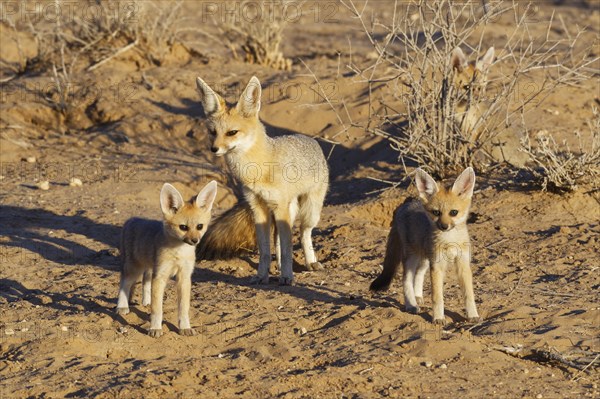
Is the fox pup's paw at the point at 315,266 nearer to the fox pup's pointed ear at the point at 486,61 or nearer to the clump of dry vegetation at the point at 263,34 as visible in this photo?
the fox pup's pointed ear at the point at 486,61

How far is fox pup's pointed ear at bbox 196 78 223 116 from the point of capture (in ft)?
25.3

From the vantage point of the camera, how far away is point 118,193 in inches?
416

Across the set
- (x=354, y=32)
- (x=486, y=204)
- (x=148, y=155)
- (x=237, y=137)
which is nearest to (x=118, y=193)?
(x=148, y=155)

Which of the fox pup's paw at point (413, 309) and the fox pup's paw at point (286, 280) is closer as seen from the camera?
the fox pup's paw at point (413, 309)

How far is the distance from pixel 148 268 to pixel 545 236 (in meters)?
3.81

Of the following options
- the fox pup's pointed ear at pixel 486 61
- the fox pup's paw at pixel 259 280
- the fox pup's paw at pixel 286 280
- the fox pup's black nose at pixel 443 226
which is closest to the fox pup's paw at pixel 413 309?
the fox pup's black nose at pixel 443 226

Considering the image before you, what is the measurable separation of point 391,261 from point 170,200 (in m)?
1.74

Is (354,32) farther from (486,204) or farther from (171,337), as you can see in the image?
(171,337)

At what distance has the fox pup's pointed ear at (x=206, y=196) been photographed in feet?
21.9

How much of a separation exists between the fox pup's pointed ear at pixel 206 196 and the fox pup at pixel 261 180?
0.95 metres

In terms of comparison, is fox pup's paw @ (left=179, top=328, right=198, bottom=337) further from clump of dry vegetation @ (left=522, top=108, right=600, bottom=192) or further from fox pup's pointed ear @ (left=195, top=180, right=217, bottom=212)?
clump of dry vegetation @ (left=522, top=108, right=600, bottom=192)

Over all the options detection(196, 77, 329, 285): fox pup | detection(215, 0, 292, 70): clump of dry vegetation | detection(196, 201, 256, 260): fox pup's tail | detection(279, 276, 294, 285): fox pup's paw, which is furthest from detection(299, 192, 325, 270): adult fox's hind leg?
detection(215, 0, 292, 70): clump of dry vegetation

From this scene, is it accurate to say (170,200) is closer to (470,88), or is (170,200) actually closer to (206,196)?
(206,196)

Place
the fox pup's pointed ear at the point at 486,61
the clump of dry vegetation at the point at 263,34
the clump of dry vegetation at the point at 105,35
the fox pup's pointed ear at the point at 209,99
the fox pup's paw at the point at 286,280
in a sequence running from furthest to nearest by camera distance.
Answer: the clump of dry vegetation at the point at 263,34, the clump of dry vegetation at the point at 105,35, the fox pup's pointed ear at the point at 486,61, the fox pup's paw at the point at 286,280, the fox pup's pointed ear at the point at 209,99
